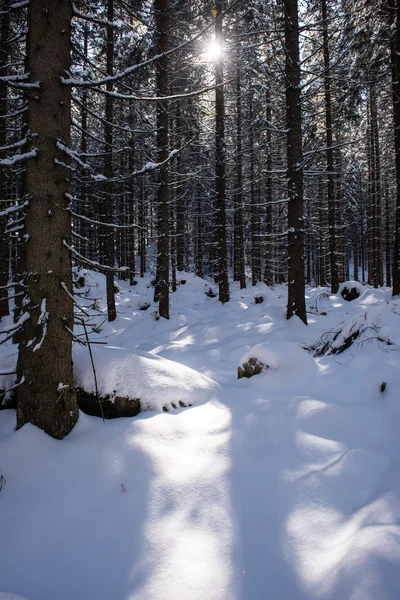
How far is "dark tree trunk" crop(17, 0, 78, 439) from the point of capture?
9.11 feet

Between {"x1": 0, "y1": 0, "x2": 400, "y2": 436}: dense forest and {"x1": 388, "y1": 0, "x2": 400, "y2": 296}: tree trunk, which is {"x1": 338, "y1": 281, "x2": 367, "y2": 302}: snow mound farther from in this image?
{"x1": 388, "y1": 0, "x2": 400, "y2": 296}: tree trunk

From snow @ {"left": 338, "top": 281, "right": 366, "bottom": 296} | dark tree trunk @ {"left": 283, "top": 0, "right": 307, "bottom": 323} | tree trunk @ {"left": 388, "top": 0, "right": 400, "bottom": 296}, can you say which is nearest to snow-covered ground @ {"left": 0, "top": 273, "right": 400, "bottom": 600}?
dark tree trunk @ {"left": 283, "top": 0, "right": 307, "bottom": 323}

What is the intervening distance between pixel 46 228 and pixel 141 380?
1.92 metres

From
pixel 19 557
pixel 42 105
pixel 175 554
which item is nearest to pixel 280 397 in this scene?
pixel 175 554

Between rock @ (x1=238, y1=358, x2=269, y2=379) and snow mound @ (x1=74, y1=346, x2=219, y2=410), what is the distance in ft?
2.97

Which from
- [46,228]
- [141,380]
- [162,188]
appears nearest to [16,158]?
[46,228]

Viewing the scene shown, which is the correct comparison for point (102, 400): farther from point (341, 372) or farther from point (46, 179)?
point (341, 372)

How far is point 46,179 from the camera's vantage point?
2.80m

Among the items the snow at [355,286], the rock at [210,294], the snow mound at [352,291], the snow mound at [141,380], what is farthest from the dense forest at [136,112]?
the rock at [210,294]

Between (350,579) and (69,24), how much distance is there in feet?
15.6

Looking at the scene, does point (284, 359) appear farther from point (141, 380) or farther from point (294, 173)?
point (294, 173)

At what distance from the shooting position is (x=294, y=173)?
8.41 m

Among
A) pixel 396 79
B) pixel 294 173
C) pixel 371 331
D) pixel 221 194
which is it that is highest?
pixel 396 79

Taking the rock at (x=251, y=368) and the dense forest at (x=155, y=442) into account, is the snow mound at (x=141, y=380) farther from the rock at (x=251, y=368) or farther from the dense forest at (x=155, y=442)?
the rock at (x=251, y=368)
